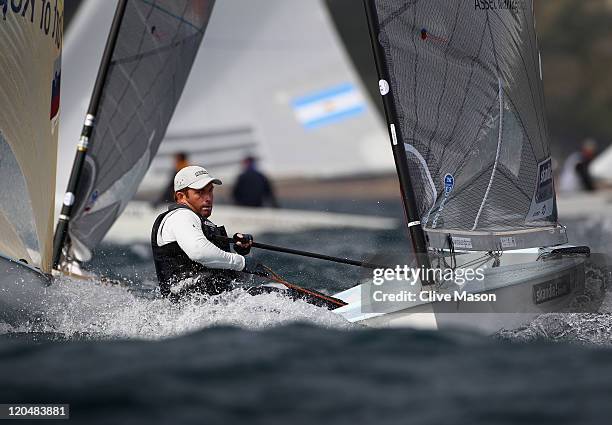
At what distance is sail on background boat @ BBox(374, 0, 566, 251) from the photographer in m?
5.58

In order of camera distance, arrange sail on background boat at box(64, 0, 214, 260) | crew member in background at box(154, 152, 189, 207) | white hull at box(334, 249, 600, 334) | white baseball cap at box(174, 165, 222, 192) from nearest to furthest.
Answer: white hull at box(334, 249, 600, 334)
white baseball cap at box(174, 165, 222, 192)
sail on background boat at box(64, 0, 214, 260)
crew member in background at box(154, 152, 189, 207)

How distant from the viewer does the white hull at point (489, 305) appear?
16.5 feet

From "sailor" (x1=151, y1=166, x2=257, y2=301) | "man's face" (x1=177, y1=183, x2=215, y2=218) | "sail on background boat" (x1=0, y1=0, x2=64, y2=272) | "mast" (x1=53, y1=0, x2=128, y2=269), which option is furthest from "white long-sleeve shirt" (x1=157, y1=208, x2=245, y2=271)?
"mast" (x1=53, y1=0, x2=128, y2=269)

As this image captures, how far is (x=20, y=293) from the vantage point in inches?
215

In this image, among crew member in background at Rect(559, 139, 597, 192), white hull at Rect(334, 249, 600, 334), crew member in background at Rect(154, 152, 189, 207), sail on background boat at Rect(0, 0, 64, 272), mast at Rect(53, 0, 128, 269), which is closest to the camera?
white hull at Rect(334, 249, 600, 334)

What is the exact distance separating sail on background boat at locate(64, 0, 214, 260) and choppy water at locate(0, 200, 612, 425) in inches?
55.2

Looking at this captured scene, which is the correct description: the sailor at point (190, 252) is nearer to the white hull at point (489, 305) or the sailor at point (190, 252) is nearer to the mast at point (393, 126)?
the white hull at point (489, 305)

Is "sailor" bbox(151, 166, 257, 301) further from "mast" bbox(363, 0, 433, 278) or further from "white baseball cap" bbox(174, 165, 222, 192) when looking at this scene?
"mast" bbox(363, 0, 433, 278)

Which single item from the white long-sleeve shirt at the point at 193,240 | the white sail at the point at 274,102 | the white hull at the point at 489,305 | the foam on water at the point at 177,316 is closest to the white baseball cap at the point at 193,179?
the white long-sleeve shirt at the point at 193,240

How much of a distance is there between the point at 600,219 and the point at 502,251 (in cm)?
748

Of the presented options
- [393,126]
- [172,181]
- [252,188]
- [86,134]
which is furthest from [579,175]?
[393,126]

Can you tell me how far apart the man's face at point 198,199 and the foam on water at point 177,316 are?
49 cm

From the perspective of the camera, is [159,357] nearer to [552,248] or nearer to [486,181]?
[486,181]

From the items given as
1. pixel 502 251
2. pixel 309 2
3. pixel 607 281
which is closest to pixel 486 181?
pixel 502 251
